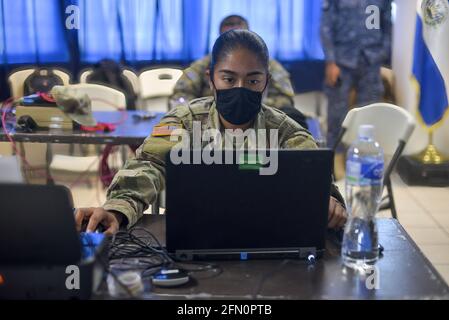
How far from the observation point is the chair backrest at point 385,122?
2637 millimetres

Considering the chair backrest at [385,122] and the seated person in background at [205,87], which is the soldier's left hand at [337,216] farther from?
the seated person in background at [205,87]

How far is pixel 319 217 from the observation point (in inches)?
47.8

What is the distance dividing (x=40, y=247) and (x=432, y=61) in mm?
3776

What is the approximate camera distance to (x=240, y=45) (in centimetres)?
170

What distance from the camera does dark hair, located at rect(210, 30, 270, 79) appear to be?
1700mm

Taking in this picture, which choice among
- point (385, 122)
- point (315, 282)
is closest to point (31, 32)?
point (385, 122)

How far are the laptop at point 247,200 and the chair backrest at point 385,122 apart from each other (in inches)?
57.9

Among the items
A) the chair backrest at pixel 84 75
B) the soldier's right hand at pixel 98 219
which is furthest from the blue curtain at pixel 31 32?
the soldier's right hand at pixel 98 219

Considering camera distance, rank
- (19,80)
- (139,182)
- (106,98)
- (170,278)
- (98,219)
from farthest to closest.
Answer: (19,80)
(106,98)
(139,182)
(98,219)
(170,278)

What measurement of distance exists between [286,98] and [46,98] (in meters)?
1.62

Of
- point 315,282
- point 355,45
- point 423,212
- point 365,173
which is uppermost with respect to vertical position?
point 355,45

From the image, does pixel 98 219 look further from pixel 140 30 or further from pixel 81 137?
pixel 140 30

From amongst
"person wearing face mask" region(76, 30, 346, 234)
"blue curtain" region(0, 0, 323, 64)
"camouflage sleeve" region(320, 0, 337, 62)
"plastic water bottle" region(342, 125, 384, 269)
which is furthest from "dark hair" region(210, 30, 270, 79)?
"blue curtain" region(0, 0, 323, 64)
